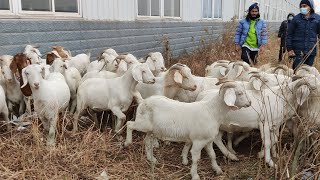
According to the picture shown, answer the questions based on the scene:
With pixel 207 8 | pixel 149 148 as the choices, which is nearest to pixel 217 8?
pixel 207 8

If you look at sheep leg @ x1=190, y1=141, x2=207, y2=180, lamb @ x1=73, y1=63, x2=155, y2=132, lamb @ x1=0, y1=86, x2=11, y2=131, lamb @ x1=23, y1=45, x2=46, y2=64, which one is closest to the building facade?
lamb @ x1=23, y1=45, x2=46, y2=64

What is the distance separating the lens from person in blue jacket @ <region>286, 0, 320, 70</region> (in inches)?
264

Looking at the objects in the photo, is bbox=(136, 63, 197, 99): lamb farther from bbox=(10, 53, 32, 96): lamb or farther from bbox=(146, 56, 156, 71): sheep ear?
bbox=(10, 53, 32, 96): lamb

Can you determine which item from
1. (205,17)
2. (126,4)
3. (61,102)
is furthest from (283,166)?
(205,17)

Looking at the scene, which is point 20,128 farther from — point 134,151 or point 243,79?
point 243,79

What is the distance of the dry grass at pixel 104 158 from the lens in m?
3.69

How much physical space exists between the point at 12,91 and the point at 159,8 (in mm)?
6281

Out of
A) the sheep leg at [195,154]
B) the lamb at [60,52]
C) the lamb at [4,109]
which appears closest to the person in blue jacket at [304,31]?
the sheep leg at [195,154]

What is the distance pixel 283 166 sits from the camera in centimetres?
340

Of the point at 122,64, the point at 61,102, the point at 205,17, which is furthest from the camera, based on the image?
the point at 205,17

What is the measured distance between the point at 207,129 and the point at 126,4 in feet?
18.3

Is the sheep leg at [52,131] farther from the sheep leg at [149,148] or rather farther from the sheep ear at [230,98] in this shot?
the sheep ear at [230,98]

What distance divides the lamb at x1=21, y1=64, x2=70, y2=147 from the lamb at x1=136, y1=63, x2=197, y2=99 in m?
1.15

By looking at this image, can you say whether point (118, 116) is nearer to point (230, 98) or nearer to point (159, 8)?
point (230, 98)
